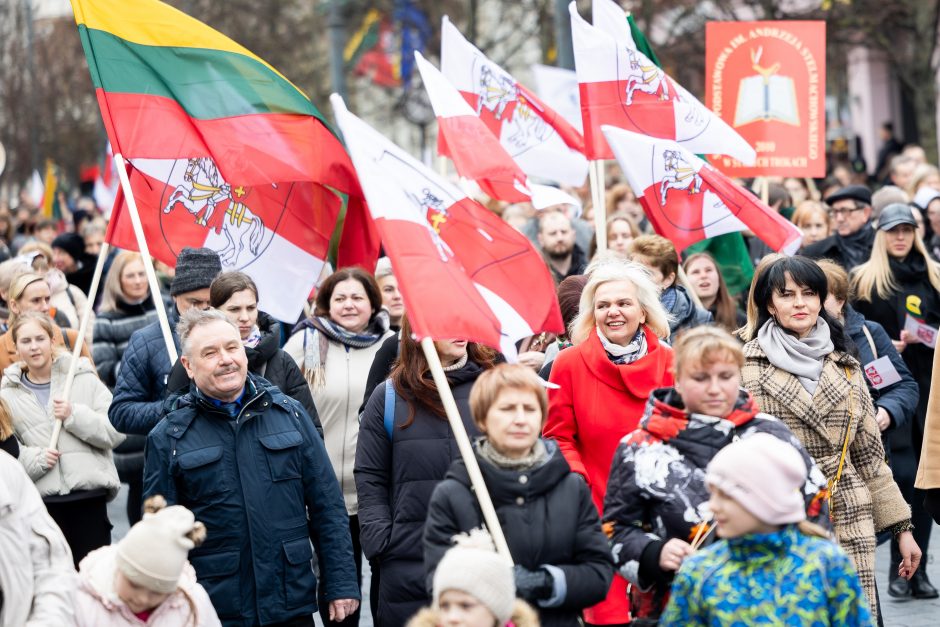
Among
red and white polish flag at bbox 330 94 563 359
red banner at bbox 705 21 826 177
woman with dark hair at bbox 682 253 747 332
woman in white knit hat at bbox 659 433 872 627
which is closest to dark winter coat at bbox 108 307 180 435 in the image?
red and white polish flag at bbox 330 94 563 359

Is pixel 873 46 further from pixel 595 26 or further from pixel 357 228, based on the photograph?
pixel 357 228

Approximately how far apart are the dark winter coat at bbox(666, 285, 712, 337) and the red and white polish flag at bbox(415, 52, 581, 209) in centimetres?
222

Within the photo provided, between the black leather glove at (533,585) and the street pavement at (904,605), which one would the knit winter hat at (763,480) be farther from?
the street pavement at (904,605)

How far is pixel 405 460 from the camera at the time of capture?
5.79 m

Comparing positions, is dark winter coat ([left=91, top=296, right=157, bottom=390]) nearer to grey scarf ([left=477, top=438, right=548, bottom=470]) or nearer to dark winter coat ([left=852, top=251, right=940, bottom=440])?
dark winter coat ([left=852, top=251, right=940, bottom=440])

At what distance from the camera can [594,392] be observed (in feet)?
→ 19.7

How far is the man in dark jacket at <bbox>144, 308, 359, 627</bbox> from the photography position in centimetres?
561

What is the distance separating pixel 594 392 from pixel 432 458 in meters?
0.69

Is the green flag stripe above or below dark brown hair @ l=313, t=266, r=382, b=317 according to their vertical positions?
above

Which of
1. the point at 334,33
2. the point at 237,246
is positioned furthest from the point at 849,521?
the point at 334,33

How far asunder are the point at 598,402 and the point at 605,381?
0.08m

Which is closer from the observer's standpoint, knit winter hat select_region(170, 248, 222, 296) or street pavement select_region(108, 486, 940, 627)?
knit winter hat select_region(170, 248, 222, 296)

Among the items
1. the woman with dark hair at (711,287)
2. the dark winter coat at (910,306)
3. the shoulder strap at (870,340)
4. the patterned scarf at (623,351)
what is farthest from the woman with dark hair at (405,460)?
the dark winter coat at (910,306)

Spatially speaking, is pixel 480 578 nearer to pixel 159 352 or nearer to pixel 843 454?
pixel 843 454
